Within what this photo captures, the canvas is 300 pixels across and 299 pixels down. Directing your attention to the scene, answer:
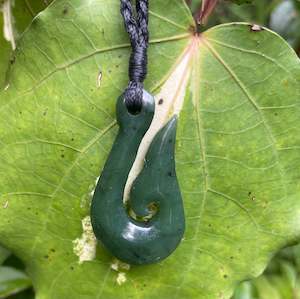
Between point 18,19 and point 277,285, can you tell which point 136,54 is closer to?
point 18,19

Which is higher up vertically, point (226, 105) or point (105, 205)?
point (226, 105)

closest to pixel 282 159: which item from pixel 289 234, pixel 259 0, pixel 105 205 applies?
pixel 289 234

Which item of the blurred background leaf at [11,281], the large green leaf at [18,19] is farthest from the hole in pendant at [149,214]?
the blurred background leaf at [11,281]

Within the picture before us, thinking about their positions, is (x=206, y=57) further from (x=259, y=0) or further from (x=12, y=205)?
(x=259, y=0)

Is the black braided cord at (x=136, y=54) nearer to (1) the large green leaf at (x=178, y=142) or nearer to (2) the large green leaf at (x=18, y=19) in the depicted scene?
(1) the large green leaf at (x=178, y=142)

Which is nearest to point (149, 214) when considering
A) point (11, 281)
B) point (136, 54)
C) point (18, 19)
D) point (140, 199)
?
point (140, 199)
